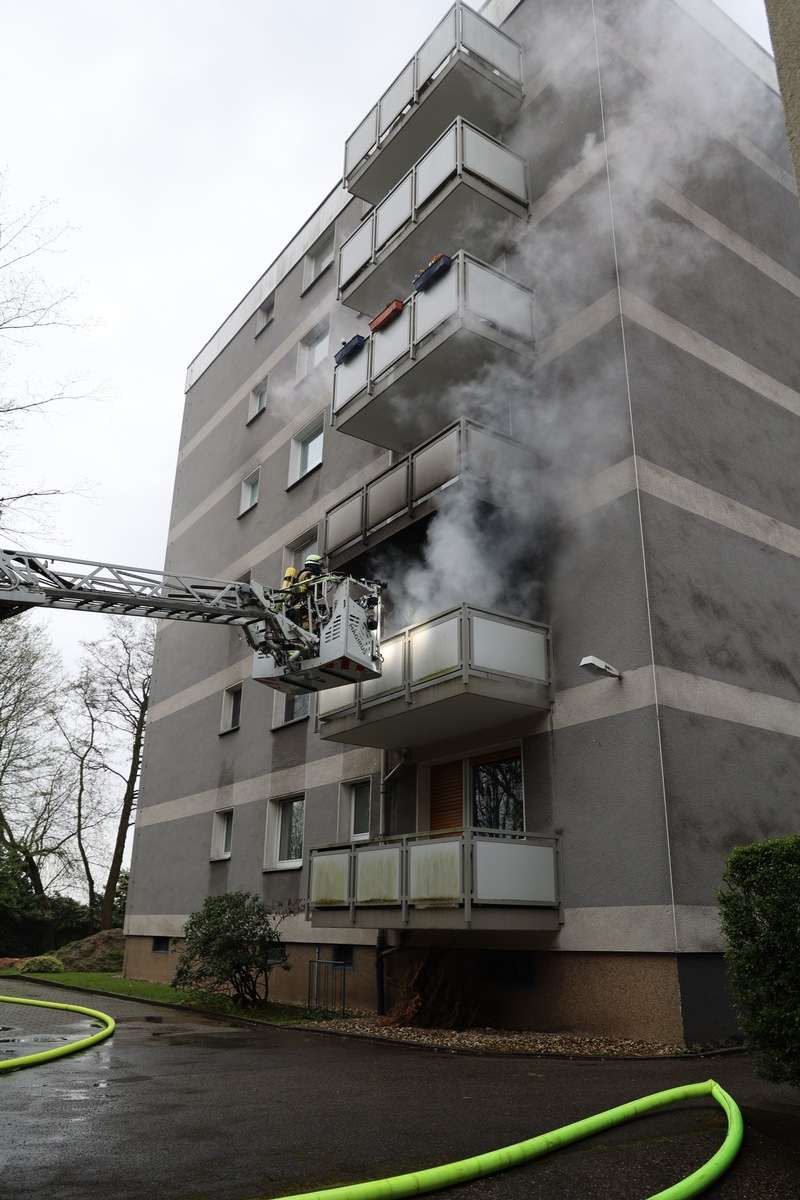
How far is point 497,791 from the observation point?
13367mm

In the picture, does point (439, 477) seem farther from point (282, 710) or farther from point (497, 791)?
point (282, 710)

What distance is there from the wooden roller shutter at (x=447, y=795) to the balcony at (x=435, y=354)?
5.66 metres

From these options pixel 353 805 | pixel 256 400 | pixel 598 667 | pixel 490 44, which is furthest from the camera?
pixel 256 400

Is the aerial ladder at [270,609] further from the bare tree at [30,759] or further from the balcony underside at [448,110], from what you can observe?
the bare tree at [30,759]

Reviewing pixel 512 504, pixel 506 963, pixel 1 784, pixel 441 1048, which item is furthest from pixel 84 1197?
pixel 1 784

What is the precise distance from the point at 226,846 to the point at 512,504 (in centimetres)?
1072

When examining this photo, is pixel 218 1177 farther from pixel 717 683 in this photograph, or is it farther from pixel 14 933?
pixel 14 933

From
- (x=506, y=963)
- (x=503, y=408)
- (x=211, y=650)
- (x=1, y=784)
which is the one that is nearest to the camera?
(x=506, y=963)

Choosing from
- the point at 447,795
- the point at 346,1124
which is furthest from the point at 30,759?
the point at 346,1124

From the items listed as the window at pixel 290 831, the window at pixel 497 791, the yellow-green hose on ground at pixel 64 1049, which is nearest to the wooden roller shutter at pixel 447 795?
the window at pixel 497 791

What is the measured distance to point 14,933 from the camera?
30703mm

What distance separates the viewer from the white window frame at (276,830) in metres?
17.6

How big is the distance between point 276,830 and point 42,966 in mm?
9501

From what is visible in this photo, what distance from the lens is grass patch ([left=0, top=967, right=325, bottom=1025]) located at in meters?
13.9
